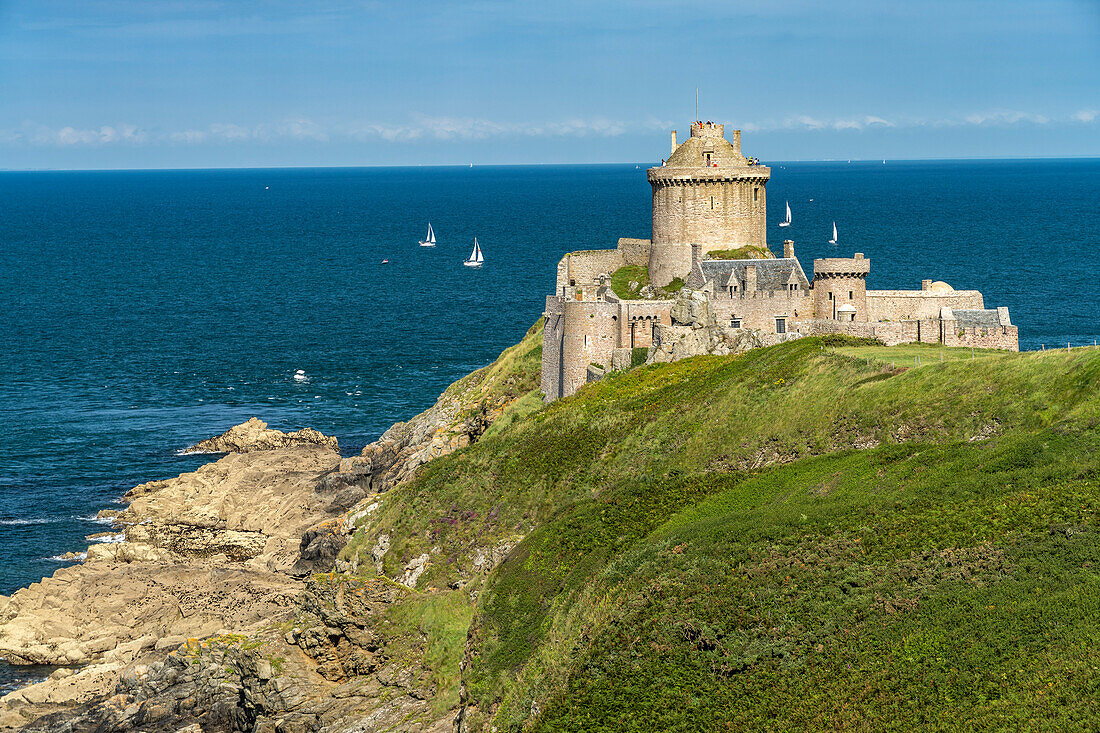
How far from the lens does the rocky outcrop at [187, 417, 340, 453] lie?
83.4 meters

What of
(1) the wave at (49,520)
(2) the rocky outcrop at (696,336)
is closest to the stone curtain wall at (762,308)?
(2) the rocky outcrop at (696,336)

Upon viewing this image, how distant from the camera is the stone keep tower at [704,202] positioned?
67.4 meters

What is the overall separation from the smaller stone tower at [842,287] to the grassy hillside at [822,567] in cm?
851

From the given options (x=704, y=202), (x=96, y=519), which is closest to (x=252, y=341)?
(x=96, y=519)

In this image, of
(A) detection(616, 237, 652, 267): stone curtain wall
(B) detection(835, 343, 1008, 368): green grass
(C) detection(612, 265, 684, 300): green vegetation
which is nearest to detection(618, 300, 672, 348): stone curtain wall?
(C) detection(612, 265, 684, 300): green vegetation

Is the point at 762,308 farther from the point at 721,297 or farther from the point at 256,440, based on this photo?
the point at 256,440

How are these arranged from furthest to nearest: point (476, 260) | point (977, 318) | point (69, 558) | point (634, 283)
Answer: point (476, 260) < point (634, 283) < point (69, 558) < point (977, 318)

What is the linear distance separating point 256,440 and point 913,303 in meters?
47.0

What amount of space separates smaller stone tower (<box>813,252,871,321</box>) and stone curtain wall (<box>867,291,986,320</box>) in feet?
2.55

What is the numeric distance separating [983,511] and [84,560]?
49543 mm

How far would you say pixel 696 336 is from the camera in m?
60.9

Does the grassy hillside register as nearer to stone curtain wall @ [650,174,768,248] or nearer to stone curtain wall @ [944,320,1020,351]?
stone curtain wall @ [944,320,1020,351]

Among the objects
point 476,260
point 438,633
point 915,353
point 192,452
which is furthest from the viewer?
point 476,260

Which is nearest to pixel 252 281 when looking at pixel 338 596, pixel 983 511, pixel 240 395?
pixel 240 395
